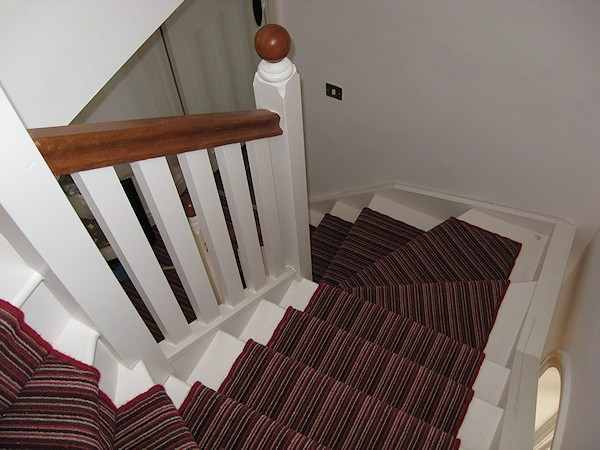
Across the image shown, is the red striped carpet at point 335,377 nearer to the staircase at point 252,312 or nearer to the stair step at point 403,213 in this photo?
the staircase at point 252,312

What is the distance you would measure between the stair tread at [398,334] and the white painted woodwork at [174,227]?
2.02 feet

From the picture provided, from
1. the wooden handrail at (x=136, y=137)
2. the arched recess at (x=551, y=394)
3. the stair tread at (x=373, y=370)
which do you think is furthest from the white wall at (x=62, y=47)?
the arched recess at (x=551, y=394)

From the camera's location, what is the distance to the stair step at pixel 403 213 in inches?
126

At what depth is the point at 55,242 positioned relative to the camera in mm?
1091

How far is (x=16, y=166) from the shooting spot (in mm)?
Answer: 947

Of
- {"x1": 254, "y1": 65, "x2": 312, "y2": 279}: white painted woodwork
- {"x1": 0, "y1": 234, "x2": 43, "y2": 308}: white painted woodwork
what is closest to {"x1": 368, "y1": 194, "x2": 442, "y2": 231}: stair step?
{"x1": 254, "y1": 65, "x2": 312, "y2": 279}: white painted woodwork

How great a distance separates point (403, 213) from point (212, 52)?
161 centimetres

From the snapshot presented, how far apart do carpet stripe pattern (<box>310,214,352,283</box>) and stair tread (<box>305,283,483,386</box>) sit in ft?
3.66

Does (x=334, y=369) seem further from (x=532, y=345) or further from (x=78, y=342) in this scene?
(x=78, y=342)

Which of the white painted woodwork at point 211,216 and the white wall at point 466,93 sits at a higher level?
the white wall at point 466,93

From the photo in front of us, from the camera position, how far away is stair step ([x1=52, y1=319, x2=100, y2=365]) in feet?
4.18

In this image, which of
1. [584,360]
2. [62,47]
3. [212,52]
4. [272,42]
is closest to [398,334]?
[584,360]

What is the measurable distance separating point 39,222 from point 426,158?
2.32 m

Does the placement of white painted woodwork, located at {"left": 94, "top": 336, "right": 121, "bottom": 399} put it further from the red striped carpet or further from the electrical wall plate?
the electrical wall plate
